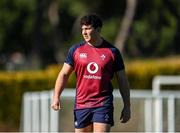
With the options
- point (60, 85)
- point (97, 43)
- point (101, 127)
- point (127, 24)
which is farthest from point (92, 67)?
point (127, 24)

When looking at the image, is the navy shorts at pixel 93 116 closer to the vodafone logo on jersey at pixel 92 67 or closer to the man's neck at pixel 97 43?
the vodafone logo on jersey at pixel 92 67

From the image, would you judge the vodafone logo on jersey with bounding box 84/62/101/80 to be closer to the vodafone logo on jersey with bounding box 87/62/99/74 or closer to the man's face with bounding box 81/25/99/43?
the vodafone logo on jersey with bounding box 87/62/99/74

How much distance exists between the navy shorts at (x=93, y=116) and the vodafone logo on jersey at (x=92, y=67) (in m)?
0.43

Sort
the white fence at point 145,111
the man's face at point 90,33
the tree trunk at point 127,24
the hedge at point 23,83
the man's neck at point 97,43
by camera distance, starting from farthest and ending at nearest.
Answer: the tree trunk at point 127,24, the hedge at point 23,83, the white fence at point 145,111, the man's neck at point 97,43, the man's face at point 90,33

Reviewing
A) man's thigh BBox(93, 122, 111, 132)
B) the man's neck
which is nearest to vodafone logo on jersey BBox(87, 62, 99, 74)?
the man's neck

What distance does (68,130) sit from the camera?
14820mm

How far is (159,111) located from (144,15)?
111ft

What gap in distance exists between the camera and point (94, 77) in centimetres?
939

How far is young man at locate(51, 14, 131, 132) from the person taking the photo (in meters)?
9.40

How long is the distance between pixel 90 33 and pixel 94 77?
1.60 feet

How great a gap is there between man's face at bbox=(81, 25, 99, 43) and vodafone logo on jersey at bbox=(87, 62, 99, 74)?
0.26 meters

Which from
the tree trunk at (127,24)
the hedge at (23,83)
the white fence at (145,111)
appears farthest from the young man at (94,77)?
the tree trunk at (127,24)

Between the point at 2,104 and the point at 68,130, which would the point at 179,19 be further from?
the point at 68,130

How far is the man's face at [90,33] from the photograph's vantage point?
935 cm
